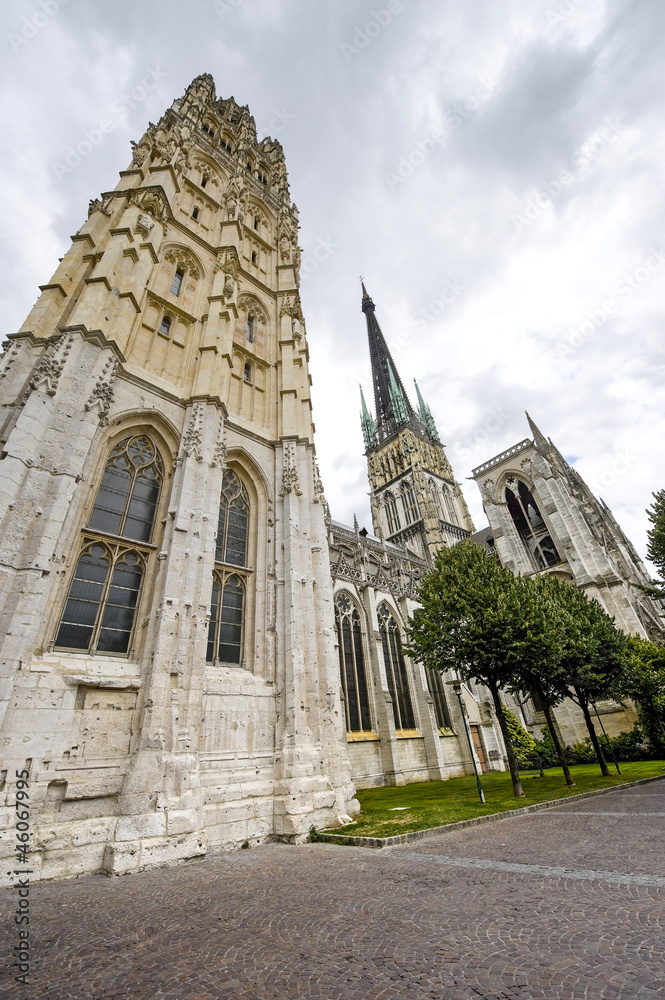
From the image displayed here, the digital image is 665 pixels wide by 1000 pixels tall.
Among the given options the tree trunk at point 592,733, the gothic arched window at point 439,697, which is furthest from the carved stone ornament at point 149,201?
the gothic arched window at point 439,697

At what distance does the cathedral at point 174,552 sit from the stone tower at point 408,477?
83.6ft

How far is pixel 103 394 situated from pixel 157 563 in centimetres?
447

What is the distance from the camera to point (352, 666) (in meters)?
21.7

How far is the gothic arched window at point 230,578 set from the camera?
11.2 metres

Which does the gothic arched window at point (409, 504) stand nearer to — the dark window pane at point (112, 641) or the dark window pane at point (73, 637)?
the dark window pane at point (112, 641)

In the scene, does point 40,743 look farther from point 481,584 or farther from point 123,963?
point 481,584

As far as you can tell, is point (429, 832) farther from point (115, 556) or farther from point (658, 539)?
point (658, 539)

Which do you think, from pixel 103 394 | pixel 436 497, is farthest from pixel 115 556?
pixel 436 497

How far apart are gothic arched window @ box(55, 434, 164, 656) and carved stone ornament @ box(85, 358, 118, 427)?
123 centimetres

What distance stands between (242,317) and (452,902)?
18.6 m

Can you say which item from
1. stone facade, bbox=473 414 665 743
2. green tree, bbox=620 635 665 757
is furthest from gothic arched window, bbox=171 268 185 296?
stone facade, bbox=473 414 665 743

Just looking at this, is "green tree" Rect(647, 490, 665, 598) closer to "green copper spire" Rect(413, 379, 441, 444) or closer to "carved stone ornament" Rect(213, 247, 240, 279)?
"carved stone ornament" Rect(213, 247, 240, 279)

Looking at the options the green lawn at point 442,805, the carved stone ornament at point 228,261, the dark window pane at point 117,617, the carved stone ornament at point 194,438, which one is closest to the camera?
the green lawn at point 442,805

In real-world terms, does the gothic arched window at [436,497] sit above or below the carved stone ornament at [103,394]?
above
